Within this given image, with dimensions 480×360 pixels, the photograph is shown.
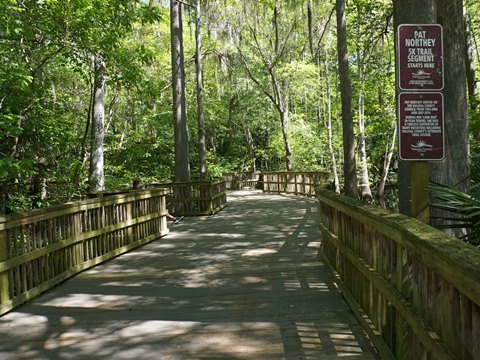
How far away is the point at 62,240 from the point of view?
611cm

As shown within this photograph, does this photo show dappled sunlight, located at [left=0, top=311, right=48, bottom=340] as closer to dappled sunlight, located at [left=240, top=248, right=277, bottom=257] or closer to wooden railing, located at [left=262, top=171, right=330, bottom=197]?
dappled sunlight, located at [left=240, top=248, right=277, bottom=257]

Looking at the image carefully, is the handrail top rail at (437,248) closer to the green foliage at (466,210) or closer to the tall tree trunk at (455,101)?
the green foliage at (466,210)

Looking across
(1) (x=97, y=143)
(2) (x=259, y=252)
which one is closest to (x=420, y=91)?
(2) (x=259, y=252)

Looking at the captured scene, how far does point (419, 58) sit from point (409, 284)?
169 centimetres

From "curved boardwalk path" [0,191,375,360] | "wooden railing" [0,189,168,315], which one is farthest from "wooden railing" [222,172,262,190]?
"curved boardwalk path" [0,191,375,360]

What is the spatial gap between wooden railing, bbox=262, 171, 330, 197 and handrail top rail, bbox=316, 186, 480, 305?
1397 centimetres

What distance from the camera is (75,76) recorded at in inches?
740

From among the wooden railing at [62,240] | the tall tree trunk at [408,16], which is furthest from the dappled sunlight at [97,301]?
the tall tree trunk at [408,16]

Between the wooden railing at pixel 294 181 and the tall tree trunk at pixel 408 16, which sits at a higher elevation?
the tall tree trunk at pixel 408 16

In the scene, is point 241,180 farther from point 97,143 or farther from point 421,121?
point 421,121

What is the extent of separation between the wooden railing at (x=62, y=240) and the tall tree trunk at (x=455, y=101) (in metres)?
4.50

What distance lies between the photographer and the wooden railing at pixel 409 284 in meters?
1.94

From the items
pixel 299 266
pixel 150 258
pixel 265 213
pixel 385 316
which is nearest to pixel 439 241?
pixel 385 316

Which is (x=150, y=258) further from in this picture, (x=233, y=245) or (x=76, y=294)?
(x=76, y=294)
